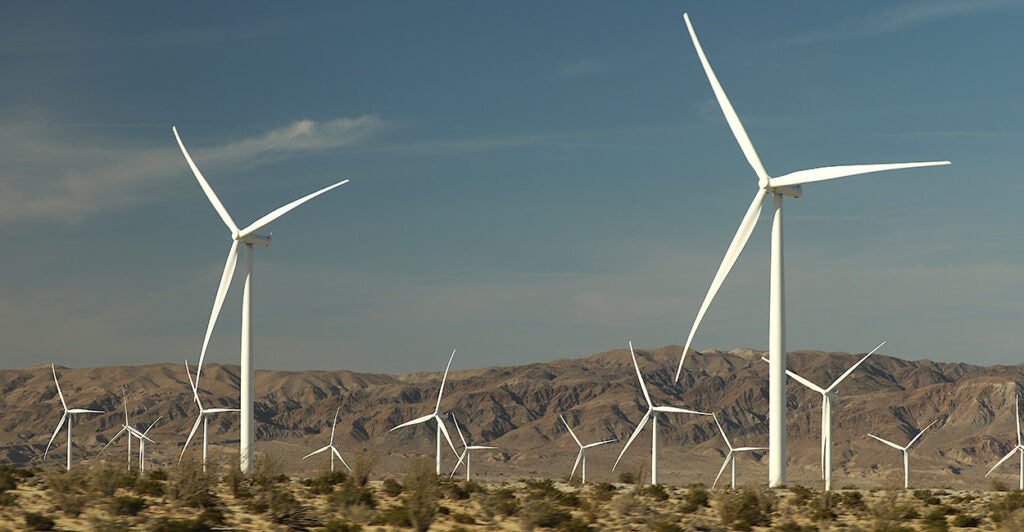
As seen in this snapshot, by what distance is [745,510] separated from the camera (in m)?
42.4

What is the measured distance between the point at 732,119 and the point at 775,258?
1125cm

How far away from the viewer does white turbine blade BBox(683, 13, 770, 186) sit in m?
55.4

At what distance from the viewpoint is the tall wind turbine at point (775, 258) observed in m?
49.2

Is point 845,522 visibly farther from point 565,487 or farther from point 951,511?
point 565,487

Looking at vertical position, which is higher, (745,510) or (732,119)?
(732,119)

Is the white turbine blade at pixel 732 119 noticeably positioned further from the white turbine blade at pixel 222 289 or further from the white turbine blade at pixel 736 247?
the white turbine blade at pixel 222 289

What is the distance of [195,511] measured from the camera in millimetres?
37094

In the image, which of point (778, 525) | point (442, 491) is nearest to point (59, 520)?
point (442, 491)

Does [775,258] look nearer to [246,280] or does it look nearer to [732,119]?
[732,119]

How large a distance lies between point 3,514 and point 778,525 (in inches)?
981

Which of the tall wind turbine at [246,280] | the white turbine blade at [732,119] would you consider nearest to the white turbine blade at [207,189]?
the tall wind turbine at [246,280]

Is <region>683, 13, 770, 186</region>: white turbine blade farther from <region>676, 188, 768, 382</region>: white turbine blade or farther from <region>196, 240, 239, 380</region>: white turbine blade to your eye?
<region>196, 240, 239, 380</region>: white turbine blade

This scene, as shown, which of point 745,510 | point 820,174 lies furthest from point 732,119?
point 745,510

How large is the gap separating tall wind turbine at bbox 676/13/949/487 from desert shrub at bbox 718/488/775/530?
512 centimetres
